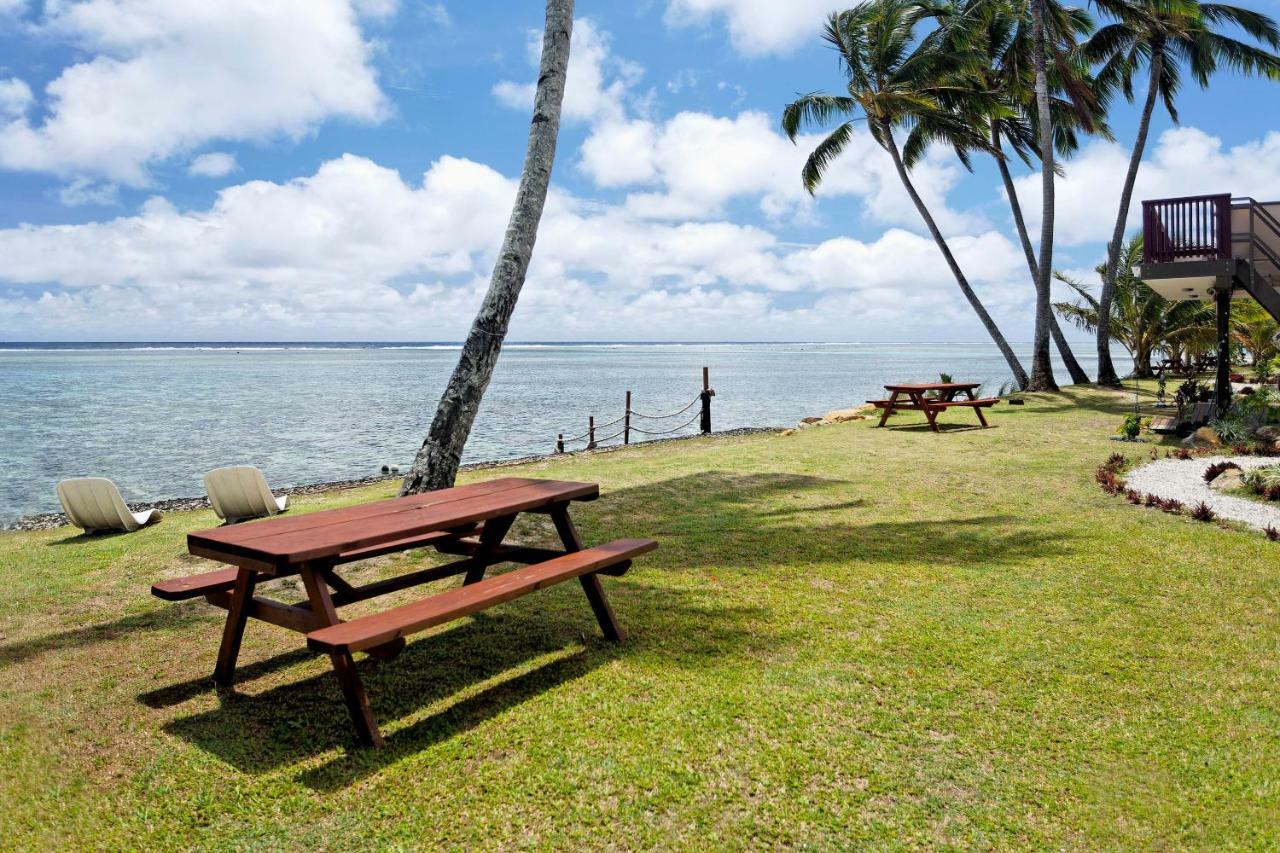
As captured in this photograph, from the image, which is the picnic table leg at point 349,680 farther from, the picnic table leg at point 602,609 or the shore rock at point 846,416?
the shore rock at point 846,416

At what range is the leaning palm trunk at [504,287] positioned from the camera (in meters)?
7.34

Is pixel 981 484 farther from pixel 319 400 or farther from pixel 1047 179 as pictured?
pixel 319 400

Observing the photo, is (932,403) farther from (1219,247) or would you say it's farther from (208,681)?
Answer: (208,681)

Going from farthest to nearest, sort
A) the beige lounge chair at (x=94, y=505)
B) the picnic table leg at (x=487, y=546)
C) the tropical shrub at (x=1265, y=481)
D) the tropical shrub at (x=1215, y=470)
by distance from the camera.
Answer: the tropical shrub at (x=1215, y=470) → the beige lounge chair at (x=94, y=505) → the tropical shrub at (x=1265, y=481) → the picnic table leg at (x=487, y=546)

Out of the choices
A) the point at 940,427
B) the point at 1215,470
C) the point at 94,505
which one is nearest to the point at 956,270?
the point at 940,427

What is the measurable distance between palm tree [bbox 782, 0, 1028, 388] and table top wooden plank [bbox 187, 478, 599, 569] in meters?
19.3

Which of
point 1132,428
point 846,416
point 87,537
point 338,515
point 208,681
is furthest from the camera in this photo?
point 846,416

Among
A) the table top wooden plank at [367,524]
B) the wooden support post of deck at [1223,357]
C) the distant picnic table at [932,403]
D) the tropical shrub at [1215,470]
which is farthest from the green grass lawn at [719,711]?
the distant picnic table at [932,403]

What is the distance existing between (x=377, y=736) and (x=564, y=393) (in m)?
44.2

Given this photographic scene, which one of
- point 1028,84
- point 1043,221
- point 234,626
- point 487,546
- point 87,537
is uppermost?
point 1028,84

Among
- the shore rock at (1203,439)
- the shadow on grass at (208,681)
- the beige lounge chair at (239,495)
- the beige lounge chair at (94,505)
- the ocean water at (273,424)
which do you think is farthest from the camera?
the ocean water at (273,424)

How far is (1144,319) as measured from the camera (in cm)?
2962

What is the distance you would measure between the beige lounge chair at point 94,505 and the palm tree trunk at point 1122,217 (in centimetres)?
2450

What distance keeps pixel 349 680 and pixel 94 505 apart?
7.24 meters
